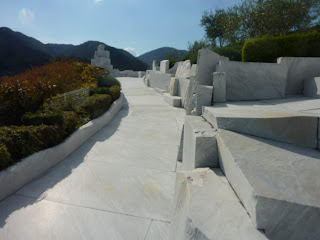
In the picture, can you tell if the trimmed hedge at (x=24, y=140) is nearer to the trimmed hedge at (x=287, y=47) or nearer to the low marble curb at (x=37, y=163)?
the low marble curb at (x=37, y=163)

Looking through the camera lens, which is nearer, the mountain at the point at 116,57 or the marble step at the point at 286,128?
the marble step at the point at 286,128

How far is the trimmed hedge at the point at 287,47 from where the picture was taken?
240 inches

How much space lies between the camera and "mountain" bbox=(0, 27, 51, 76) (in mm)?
37469

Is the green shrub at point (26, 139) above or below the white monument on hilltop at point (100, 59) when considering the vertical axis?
below

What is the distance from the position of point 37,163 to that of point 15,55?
51.7m

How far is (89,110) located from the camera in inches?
234

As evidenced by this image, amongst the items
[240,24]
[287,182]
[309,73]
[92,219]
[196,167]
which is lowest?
[92,219]

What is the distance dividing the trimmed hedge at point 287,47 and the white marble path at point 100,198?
4392 millimetres

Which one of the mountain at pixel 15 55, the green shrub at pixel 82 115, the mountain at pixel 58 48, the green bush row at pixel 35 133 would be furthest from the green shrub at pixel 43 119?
the mountain at pixel 58 48

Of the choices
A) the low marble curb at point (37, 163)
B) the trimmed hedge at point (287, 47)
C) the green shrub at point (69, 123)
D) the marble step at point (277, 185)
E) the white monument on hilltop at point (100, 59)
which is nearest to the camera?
the marble step at point (277, 185)

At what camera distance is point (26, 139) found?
3.33 meters

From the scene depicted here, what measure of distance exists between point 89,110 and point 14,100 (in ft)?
6.38

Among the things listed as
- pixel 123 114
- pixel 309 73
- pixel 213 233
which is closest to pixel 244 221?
pixel 213 233

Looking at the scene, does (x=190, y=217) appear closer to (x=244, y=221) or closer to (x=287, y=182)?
(x=244, y=221)
